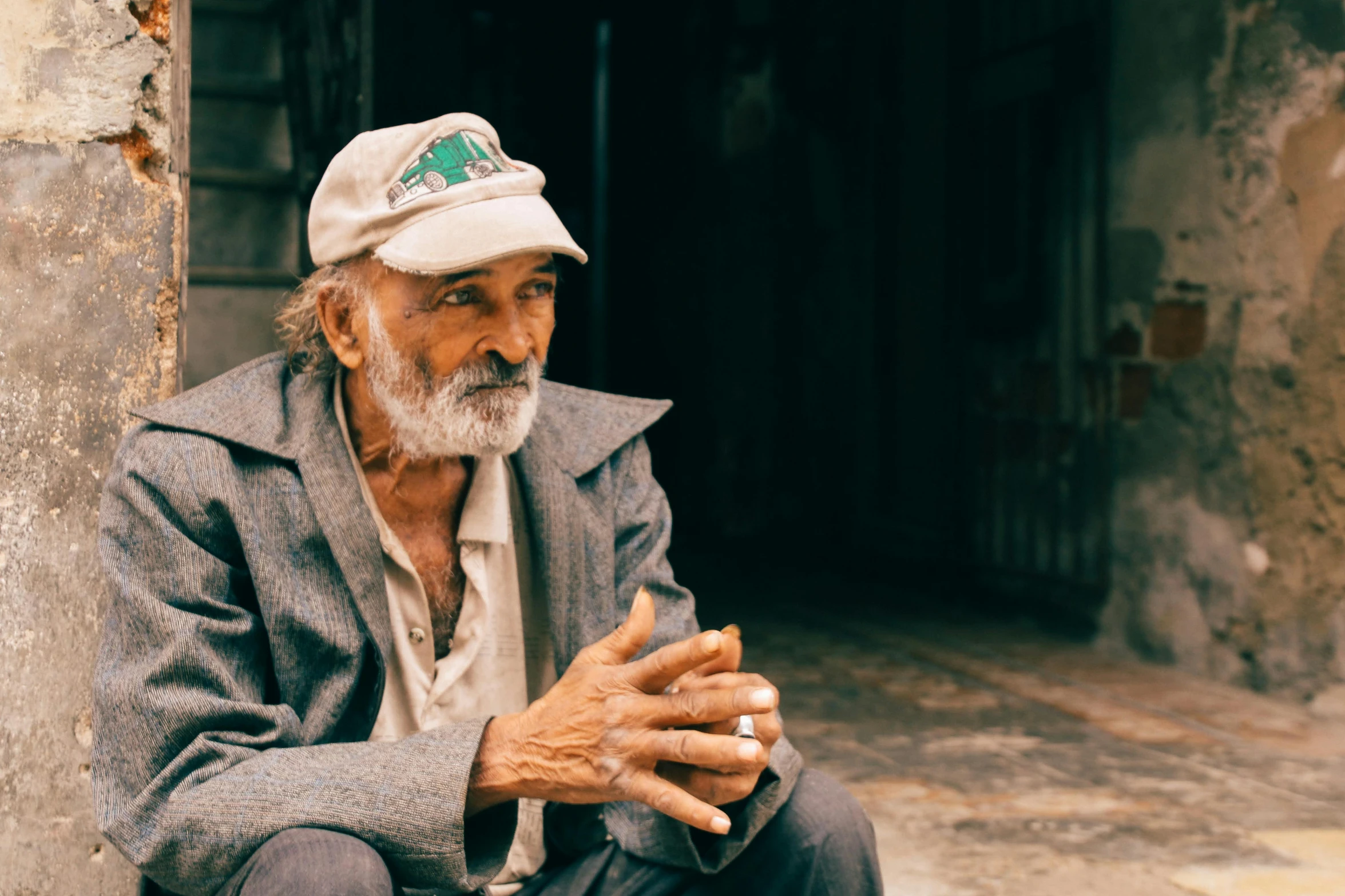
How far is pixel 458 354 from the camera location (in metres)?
1.87

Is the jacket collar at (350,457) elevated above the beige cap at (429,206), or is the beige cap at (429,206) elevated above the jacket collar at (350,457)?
the beige cap at (429,206)

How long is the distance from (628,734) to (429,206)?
2.40 feet

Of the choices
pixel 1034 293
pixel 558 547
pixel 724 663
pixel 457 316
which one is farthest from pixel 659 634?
pixel 1034 293

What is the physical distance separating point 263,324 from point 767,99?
427 centimetres

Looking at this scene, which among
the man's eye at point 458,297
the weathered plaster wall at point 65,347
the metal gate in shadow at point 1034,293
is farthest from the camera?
the metal gate in shadow at point 1034,293

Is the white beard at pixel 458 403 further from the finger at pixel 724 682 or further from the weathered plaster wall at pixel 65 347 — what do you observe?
the weathered plaster wall at pixel 65 347

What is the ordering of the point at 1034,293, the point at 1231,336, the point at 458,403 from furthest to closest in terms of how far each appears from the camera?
1. the point at 1034,293
2. the point at 1231,336
3. the point at 458,403

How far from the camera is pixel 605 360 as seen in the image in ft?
30.3

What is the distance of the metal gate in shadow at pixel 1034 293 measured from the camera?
5.13 metres

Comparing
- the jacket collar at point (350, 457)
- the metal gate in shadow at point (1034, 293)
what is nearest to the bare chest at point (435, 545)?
the jacket collar at point (350, 457)

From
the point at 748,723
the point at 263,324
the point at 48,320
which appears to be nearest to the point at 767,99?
the point at 263,324

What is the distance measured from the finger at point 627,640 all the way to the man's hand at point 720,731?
8 cm

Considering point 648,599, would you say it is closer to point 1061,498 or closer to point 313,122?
point 313,122

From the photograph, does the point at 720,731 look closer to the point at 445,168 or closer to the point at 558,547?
the point at 558,547
